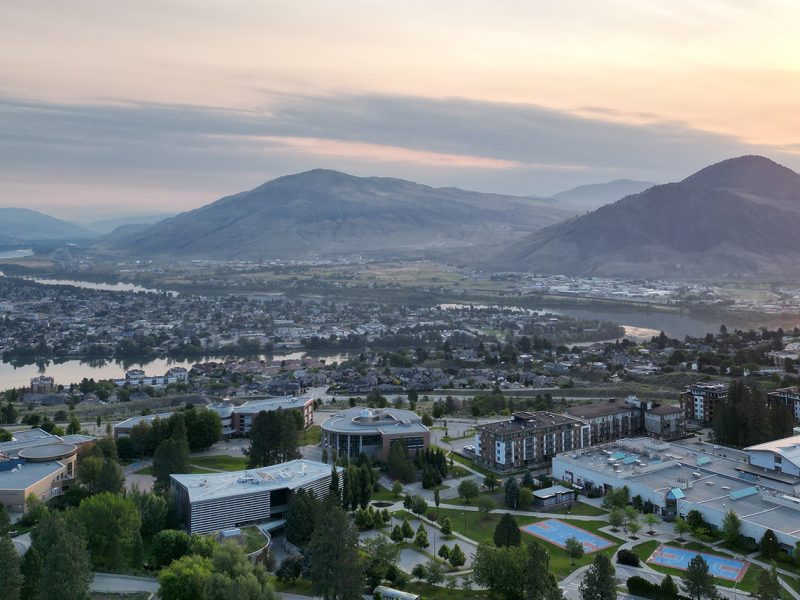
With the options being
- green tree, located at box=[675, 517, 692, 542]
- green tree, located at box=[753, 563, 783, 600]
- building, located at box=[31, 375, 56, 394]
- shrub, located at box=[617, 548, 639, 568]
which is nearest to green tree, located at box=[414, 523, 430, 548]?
shrub, located at box=[617, 548, 639, 568]

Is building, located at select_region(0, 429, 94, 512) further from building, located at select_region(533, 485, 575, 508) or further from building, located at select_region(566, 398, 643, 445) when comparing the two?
building, located at select_region(566, 398, 643, 445)

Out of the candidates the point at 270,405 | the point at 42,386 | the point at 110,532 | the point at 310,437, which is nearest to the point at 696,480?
the point at 310,437

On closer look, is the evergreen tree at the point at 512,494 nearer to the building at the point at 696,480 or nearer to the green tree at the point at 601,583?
the building at the point at 696,480

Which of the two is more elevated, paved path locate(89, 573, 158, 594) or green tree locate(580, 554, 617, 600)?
green tree locate(580, 554, 617, 600)

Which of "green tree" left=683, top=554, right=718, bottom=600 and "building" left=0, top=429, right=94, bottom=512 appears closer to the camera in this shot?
"green tree" left=683, top=554, right=718, bottom=600

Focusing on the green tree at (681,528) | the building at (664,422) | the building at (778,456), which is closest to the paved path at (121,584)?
the green tree at (681,528)

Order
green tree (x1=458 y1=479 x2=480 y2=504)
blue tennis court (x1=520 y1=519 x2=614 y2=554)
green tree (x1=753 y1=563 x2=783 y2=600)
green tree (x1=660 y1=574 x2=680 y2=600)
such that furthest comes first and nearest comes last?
1. green tree (x1=458 y1=479 x2=480 y2=504)
2. blue tennis court (x1=520 y1=519 x2=614 y2=554)
3. green tree (x1=660 y1=574 x2=680 y2=600)
4. green tree (x1=753 y1=563 x2=783 y2=600)

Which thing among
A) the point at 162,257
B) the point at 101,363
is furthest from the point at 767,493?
the point at 162,257

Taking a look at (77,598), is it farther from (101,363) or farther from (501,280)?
(501,280)

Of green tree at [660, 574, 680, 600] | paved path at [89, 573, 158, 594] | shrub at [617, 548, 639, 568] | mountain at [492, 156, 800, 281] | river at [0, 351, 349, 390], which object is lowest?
river at [0, 351, 349, 390]
